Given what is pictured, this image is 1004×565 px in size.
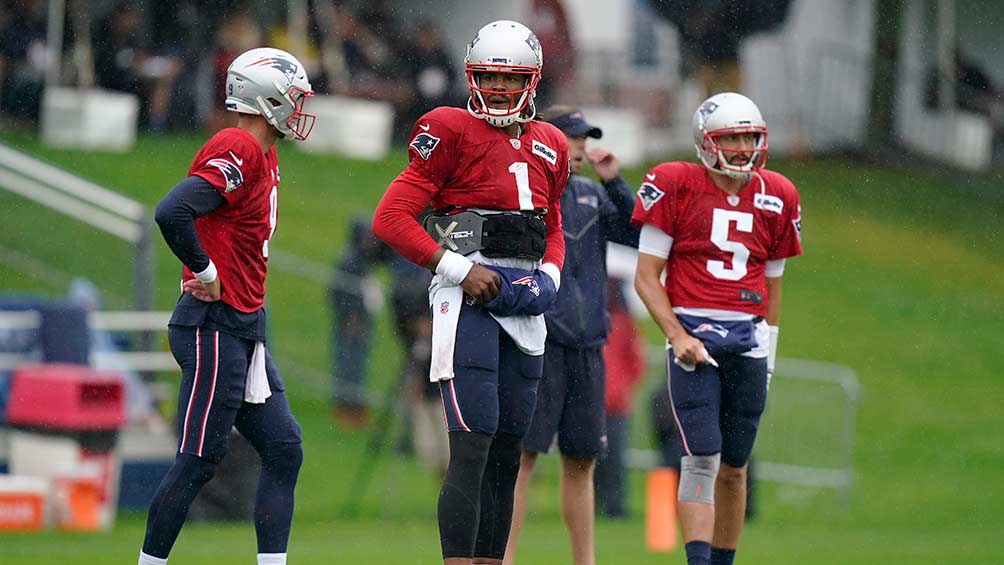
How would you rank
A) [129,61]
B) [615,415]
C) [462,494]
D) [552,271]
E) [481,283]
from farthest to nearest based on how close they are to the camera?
[129,61] < [615,415] < [552,271] < [481,283] < [462,494]

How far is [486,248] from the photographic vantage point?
658 centimetres

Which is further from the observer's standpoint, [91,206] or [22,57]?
[22,57]

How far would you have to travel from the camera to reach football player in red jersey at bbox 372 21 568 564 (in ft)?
21.2

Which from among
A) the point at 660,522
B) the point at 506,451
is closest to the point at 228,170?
the point at 506,451

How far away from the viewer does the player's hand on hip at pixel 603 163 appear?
26.1 feet

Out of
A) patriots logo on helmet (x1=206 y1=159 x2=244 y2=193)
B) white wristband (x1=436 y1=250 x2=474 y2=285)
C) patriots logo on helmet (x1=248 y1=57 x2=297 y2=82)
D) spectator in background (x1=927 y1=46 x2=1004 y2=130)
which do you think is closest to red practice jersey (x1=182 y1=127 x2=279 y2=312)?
patriots logo on helmet (x1=206 y1=159 x2=244 y2=193)

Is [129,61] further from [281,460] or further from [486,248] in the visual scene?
[486,248]

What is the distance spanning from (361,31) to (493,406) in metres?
15.9

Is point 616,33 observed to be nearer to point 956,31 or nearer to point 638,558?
point 956,31

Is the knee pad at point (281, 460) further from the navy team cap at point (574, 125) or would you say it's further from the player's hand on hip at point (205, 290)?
the navy team cap at point (574, 125)

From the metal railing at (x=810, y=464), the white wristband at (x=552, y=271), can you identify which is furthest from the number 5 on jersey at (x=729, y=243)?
the metal railing at (x=810, y=464)

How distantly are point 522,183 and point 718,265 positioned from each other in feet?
4.16

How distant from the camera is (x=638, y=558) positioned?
9.97 metres

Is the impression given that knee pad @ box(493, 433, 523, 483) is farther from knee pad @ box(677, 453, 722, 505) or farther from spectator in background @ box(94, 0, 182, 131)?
spectator in background @ box(94, 0, 182, 131)
